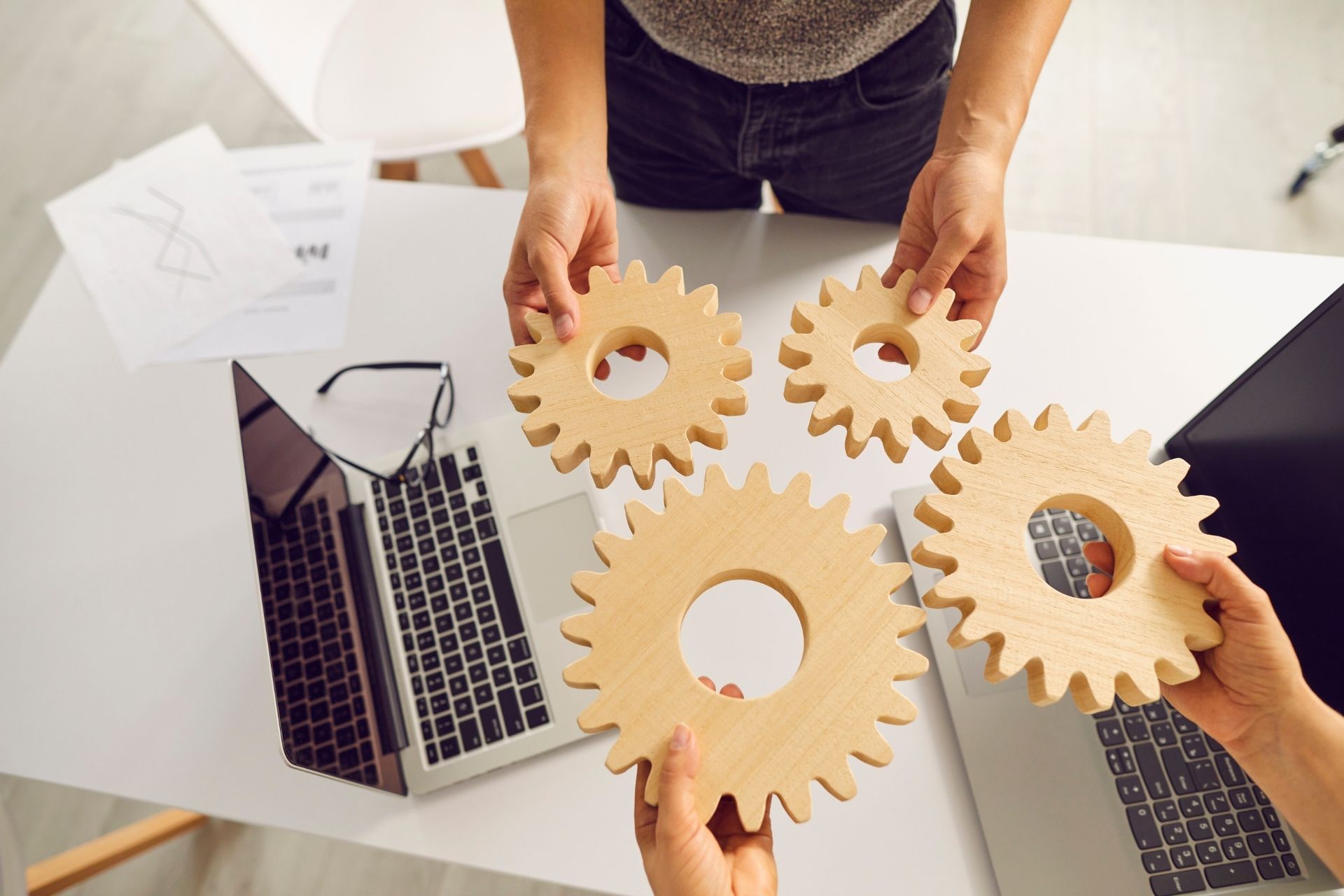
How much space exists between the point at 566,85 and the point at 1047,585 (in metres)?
0.69

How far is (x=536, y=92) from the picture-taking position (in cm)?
90

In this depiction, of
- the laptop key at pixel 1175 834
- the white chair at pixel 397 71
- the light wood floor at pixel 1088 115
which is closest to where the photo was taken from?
the laptop key at pixel 1175 834

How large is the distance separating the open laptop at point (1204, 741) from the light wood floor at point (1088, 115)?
1469 millimetres

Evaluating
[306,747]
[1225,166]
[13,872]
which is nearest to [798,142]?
[306,747]

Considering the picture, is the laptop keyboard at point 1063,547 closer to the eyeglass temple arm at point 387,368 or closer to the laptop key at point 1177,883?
the laptop key at point 1177,883

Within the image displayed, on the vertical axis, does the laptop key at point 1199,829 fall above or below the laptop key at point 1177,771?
below

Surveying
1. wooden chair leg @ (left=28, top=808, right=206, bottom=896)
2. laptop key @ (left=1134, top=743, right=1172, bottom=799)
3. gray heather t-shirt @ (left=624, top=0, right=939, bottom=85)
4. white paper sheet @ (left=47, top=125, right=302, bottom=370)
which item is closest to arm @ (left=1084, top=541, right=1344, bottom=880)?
laptop key @ (left=1134, top=743, right=1172, bottom=799)

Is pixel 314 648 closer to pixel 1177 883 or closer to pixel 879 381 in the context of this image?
pixel 879 381

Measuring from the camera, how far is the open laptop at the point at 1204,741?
28.4 inches

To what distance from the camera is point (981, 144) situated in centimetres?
81

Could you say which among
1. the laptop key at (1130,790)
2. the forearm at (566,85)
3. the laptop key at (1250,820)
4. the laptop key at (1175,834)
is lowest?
the laptop key at (1175,834)

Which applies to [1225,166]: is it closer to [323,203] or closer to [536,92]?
[536,92]

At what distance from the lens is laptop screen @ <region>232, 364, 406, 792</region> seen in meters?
0.76

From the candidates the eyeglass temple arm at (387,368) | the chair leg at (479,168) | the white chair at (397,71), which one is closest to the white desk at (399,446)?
the eyeglass temple arm at (387,368)
